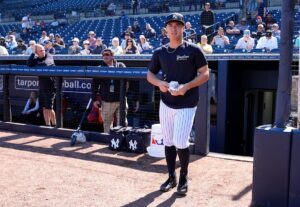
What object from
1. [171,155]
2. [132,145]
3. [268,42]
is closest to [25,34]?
[268,42]

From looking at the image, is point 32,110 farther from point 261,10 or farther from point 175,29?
point 261,10

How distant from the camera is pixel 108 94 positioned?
6906 mm

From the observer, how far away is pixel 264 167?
3596mm

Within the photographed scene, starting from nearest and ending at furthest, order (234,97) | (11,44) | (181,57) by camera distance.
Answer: (181,57) < (234,97) < (11,44)

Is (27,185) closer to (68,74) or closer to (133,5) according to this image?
(68,74)

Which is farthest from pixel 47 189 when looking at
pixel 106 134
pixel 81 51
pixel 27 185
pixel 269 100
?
pixel 81 51

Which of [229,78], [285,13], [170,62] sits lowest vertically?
[229,78]

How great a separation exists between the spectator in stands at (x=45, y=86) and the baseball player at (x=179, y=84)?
3.80m

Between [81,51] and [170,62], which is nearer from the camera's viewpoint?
[170,62]

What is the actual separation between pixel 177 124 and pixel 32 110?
5.18 m

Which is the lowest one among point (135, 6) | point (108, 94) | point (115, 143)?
point (115, 143)

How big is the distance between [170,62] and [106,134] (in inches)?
114

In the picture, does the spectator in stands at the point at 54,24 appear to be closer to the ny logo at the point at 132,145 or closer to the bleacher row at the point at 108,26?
the bleacher row at the point at 108,26

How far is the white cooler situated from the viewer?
5.66 metres
